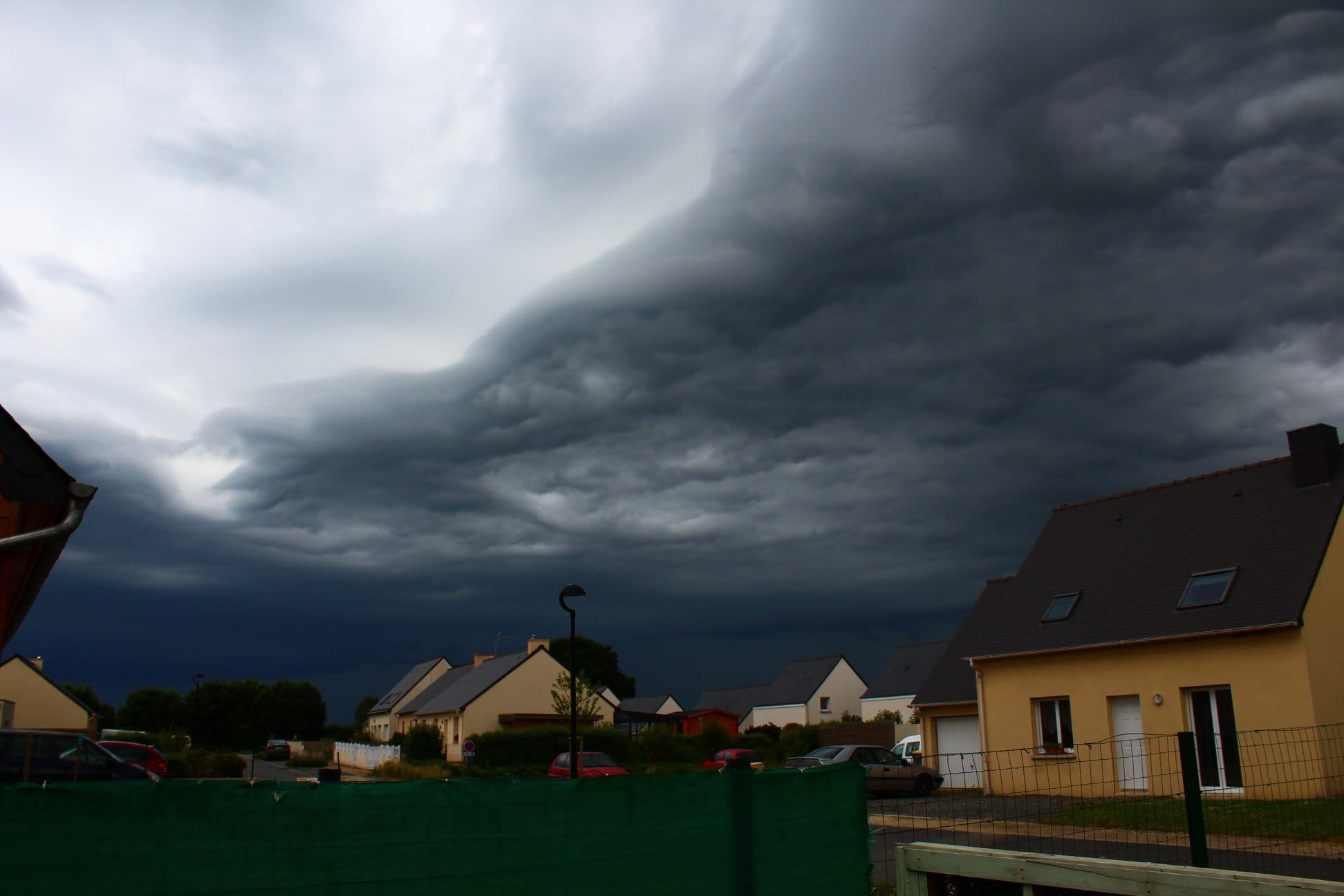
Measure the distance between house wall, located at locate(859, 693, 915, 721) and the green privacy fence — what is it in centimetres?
5293

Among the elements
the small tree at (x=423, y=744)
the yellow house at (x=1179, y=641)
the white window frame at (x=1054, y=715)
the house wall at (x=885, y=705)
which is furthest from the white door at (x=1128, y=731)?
the small tree at (x=423, y=744)

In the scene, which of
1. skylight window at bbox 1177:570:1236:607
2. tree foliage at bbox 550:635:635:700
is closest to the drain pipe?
skylight window at bbox 1177:570:1236:607

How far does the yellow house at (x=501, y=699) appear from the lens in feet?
175

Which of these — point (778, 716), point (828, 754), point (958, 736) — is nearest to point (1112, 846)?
point (828, 754)

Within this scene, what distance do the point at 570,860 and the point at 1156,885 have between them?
317 cm

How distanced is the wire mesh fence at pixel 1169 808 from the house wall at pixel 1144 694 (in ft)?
0.35

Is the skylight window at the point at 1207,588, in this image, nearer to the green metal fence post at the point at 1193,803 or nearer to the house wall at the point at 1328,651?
the house wall at the point at 1328,651

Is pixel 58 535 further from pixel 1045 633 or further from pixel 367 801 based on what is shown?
pixel 1045 633

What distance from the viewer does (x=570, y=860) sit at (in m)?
5.70

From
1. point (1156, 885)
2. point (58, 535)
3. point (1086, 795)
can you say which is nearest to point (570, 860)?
point (1156, 885)

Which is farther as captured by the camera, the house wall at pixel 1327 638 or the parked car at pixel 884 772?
the parked car at pixel 884 772

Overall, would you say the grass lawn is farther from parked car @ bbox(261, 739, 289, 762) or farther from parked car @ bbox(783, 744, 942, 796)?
parked car @ bbox(261, 739, 289, 762)

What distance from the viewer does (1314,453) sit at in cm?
2180

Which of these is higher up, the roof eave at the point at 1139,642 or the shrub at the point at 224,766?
the roof eave at the point at 1139,642
